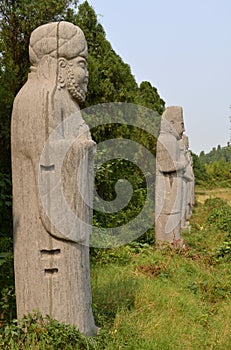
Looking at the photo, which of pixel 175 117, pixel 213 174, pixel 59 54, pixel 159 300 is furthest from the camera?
pixel 213 174

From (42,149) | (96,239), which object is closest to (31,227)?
(42,149)

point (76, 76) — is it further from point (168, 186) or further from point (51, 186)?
point (168, 186)

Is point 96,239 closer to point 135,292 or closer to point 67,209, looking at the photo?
point 135,292

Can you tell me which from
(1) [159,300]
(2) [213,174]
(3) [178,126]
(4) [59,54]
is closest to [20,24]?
(3) [178,126]

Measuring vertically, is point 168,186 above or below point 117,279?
above

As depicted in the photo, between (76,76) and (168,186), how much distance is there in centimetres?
520

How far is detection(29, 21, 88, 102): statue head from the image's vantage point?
3896 millimetres

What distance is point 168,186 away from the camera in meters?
8.87

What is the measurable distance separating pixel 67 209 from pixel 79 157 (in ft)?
1.47

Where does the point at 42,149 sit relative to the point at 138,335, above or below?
above

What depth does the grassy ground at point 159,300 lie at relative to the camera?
13.9ft

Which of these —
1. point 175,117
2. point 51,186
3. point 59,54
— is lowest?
point 51,186

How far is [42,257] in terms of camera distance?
12.4 ft

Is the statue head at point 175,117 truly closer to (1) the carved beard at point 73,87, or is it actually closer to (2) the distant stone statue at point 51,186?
(1) the carved beard at point 73,87
